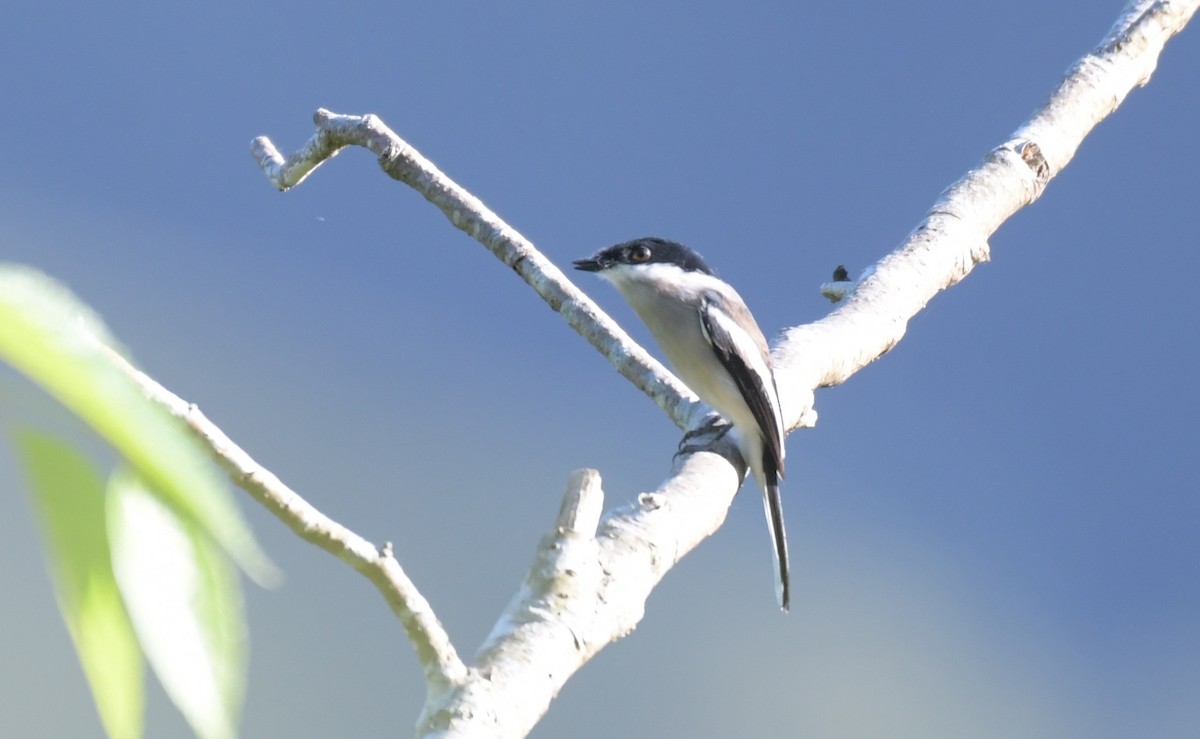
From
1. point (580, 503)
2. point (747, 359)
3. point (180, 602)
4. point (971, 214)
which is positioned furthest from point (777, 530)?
point (180, 602)

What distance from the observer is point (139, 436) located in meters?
0.23

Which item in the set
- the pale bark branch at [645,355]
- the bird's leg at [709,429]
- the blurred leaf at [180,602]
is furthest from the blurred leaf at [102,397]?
the bird's leg at [709,429]

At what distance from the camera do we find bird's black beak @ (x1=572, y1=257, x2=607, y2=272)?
2.33m

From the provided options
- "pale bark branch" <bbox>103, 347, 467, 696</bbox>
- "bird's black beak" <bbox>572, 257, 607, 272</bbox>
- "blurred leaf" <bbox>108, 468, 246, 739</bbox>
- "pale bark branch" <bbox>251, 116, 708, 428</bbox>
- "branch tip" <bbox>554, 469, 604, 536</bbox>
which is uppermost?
"bird's black beak" <bbox>572, 257, 607, 272</bbox>

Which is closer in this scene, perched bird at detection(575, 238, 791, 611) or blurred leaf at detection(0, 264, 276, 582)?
blurred leaf at detection(0, 264, 276, 582)

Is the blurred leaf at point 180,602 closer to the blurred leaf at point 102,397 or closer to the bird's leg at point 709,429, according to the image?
the blurred leaf at point 102,397

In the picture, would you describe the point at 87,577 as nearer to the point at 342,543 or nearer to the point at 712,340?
the point at 342,543

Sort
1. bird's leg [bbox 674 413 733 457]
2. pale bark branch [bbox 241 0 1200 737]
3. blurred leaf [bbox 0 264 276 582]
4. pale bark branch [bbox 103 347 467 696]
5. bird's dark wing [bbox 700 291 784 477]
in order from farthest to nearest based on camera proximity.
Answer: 1. bird's dark wing [bbox 700 291 784 477]
2. bird's leg [bbox 674 413 733 457]
3. pale bark branch [bbox 241 0 1200 737]
4. pale bark branch [bbox 103 347 467 696]
5. blurred leaf [bbox 0 264 276 582]

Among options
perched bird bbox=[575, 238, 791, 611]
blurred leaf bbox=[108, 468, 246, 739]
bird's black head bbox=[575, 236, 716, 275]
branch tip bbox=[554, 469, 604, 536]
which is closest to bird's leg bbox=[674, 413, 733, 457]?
perched bird bbox=[575, 238, 791, 611]

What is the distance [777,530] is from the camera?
2066mm

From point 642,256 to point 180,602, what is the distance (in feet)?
6.89

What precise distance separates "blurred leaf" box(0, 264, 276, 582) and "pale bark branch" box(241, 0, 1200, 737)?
61 cm

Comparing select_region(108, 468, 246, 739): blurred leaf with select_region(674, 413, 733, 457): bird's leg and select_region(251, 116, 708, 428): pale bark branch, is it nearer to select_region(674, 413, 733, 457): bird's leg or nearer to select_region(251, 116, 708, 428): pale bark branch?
select_region(674, 413, 733, 457): bird's leg

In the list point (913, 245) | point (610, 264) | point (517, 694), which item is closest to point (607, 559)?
point (517, 694)
